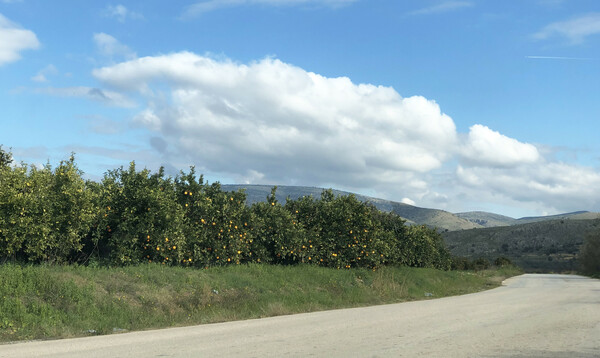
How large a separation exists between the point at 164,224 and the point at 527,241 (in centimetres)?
14744

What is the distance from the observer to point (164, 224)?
19156 millimetres

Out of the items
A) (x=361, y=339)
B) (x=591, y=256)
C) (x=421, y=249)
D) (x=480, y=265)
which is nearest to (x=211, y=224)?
(x=361, y=339)

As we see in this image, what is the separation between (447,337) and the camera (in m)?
11.4

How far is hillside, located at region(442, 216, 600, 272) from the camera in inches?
5031

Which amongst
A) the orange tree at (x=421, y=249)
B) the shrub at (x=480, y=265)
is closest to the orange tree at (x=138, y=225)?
the orange tree at (x=421, y=249)

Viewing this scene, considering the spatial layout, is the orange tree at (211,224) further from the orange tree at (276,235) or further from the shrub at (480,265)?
the shrub at (480,265)

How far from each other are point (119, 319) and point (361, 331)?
6.20 m

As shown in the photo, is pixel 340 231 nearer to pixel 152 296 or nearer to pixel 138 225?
pixel 138 225

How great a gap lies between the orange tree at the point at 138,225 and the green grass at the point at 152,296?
0.92 metres

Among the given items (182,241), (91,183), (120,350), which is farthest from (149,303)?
(91,183)

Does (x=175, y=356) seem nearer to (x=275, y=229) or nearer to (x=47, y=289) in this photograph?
(x=47, y=289)

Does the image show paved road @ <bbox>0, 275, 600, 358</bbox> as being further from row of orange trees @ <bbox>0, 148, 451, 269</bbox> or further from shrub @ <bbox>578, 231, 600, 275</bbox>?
shrub @ <bbox>578, 231, 600, 275</bbox>

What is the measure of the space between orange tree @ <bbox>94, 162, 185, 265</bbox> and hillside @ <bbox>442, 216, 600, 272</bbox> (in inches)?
4287

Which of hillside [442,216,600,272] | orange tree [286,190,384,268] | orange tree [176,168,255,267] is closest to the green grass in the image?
orange tree [176,168,255,267]
